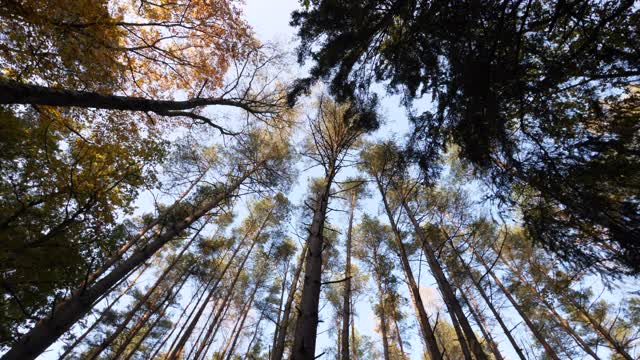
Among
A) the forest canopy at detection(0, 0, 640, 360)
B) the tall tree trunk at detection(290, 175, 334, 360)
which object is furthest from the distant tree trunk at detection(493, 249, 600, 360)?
the tall tree trunk at detection(290, 175, 334, 360)

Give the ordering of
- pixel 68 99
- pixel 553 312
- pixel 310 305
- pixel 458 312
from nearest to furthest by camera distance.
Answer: pixel 310 305 → pixel 68 99 → pixel 458 312 → pixel 553 312

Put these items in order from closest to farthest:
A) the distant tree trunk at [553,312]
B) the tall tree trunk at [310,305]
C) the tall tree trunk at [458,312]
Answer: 1. the tall tree trunk at [310,305]
2. the tall tree trunk at [458,312]
3. the distant tree trunk at [553,312]

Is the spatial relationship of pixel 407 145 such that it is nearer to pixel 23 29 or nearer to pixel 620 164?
pixel 620 164

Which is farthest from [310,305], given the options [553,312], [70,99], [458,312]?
[553,312]

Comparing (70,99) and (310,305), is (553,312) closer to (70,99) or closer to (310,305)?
(310,305)

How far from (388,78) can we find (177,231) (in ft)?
19.6

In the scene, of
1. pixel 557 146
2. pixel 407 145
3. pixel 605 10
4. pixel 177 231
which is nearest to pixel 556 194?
pixel 557 146

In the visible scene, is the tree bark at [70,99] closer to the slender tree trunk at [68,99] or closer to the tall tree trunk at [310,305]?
the slender tree trunk at [68,99]

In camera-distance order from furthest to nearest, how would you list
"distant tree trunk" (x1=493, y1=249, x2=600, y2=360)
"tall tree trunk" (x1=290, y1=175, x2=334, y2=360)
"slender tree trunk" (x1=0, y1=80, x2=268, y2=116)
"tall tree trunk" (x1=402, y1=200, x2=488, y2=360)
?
"distant tree trunk" (x1=493, y1=249, x2=600, y2=360), "tall tree trunk" (x1=402, y1=200, x2=488, y2=360), "slender tree trunk" (x1=0, y1=80, x2=268, y2=116), "tall tree trunk" (x1=290, y1=175, x2=334, y2=360)

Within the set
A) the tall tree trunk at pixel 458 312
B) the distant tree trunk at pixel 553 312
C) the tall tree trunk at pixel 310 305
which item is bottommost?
the tall tree trunk at pixel 310 305

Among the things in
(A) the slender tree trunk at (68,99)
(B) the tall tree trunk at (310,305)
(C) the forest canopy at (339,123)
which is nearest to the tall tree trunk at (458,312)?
(C) the forest canopy at (339,123)

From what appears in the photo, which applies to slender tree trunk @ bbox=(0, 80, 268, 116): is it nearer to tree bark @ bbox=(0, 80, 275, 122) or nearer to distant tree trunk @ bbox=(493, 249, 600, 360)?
tree bark @ bbox=(0, 80, 275, 122)

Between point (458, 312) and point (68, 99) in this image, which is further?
point (458, 312)

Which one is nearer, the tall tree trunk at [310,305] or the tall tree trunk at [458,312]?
the tall tree trunk at [310,305]
